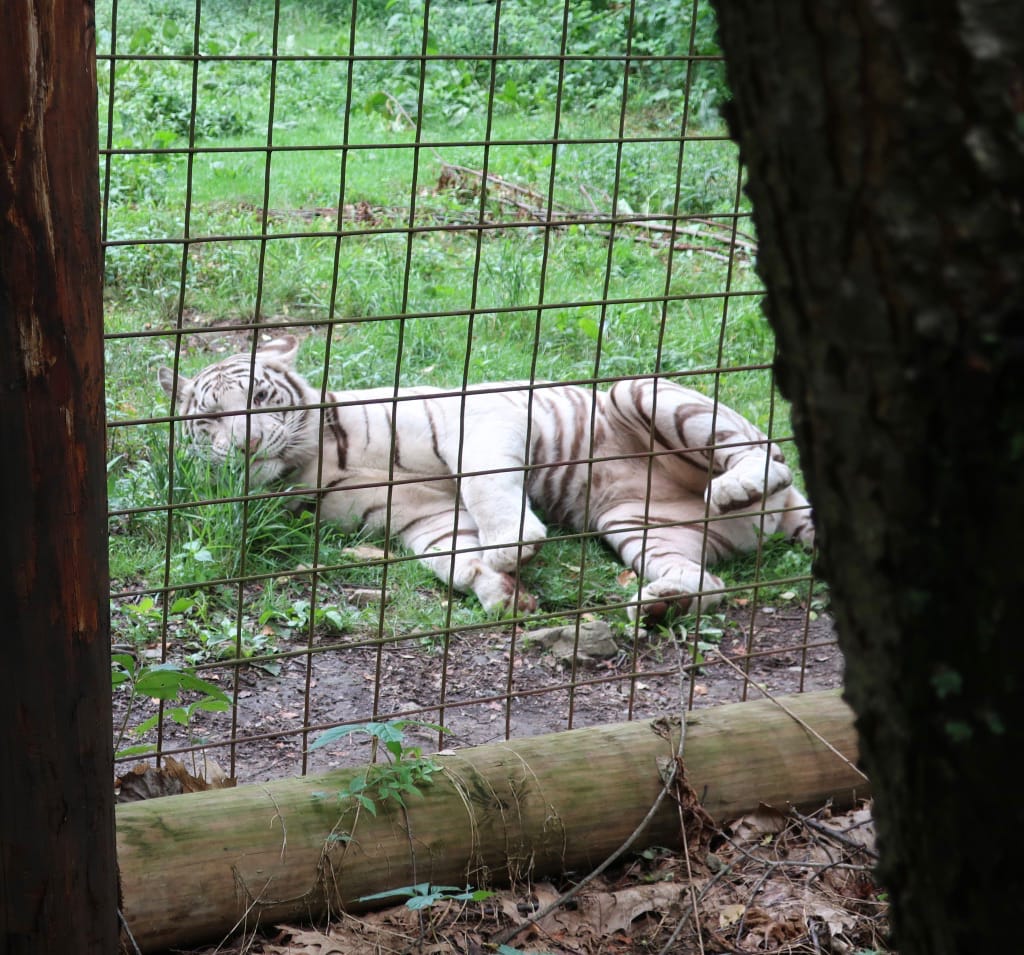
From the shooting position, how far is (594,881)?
8.66ft

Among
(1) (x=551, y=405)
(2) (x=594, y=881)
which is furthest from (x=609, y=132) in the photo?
(2) (x=594, y=881)

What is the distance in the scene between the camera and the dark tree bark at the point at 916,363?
0.81 meters

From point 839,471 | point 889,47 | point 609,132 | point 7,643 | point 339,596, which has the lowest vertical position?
point 339,596

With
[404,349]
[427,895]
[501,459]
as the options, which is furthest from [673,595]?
[404,349]

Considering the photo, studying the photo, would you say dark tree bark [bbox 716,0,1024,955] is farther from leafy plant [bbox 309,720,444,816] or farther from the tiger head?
the tiger head

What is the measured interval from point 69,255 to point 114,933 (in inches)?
45.6

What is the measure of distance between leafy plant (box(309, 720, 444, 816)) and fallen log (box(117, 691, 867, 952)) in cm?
2

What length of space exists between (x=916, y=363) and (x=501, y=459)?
3741mm

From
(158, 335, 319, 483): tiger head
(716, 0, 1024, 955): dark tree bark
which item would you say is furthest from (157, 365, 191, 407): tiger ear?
(716, 0, 1024, 955): dark tree bark

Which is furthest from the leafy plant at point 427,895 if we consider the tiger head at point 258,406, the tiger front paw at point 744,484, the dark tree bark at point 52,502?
the tiger head at point 258,406

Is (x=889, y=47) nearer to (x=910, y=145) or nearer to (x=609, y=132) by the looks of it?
(x=910, y=145)

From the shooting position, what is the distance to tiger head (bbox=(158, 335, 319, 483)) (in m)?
4.51

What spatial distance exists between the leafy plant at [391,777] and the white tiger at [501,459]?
165 cm

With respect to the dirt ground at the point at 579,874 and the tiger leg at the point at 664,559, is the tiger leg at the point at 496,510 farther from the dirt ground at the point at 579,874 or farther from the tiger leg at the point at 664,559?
the dirt ground at the point at 579,874
